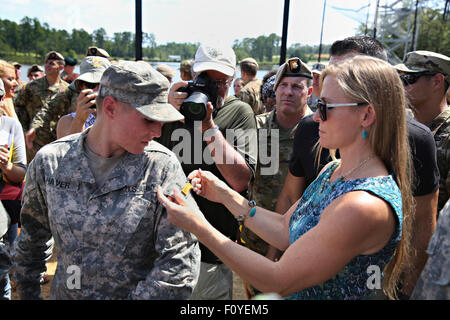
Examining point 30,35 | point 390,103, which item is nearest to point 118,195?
point 390,103

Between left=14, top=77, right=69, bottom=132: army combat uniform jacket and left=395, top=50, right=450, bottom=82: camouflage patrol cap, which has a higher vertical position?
left=395, top=50, right=450, bottom=82: camouflage patrol cap

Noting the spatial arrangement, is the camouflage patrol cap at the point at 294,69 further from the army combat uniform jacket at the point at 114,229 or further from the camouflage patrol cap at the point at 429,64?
the army combat uniform jacket at the point at 114,229

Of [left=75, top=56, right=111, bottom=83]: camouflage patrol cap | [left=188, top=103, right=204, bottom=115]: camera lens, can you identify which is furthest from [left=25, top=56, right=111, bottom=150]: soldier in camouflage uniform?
[left=188, top=103, right=204, bottom=115]: camera lens

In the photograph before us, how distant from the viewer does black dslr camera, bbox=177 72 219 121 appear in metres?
2.20

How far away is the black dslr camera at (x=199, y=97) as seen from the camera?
7.21 feet

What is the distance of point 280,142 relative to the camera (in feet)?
10.5

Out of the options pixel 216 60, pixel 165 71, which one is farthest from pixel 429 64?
pixel 165 71

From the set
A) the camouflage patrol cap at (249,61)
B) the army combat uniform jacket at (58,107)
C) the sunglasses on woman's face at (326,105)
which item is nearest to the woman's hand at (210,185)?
the sunglasses on woman's face at (326,105)

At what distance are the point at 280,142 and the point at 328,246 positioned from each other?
190cm

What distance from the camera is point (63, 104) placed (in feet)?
15.2

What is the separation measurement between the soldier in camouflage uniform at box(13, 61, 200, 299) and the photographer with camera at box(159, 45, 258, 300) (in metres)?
0.58

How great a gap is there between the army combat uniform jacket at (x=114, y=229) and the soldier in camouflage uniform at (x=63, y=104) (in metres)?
1.51

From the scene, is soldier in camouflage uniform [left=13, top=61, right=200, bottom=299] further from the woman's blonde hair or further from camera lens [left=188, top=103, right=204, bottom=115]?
the woman's blonde hair

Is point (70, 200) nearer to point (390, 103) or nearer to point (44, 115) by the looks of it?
point (390, 103)
